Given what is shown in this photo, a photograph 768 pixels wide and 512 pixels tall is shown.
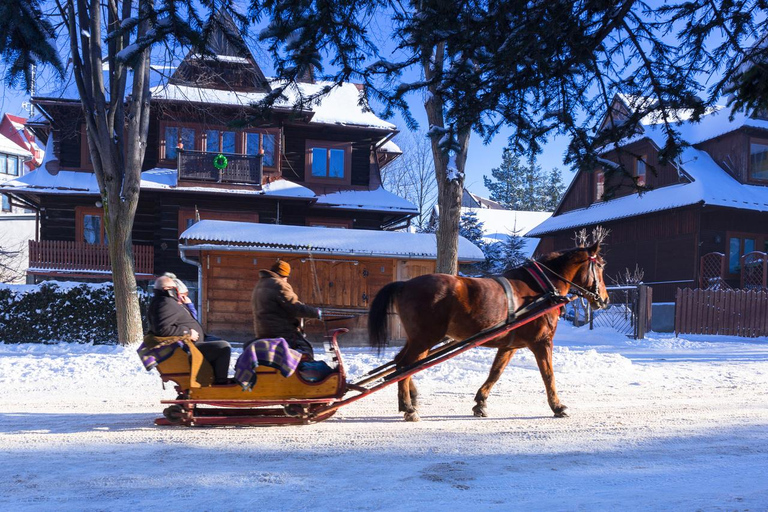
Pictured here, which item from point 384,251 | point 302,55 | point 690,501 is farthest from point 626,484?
point 384,251

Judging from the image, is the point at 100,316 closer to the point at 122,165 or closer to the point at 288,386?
the point at 122,165

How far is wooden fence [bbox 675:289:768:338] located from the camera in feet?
56.9

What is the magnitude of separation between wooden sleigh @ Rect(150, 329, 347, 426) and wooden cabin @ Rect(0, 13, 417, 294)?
1483 cm

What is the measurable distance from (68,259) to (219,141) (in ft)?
22.8

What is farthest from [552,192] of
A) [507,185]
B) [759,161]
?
[759,161]

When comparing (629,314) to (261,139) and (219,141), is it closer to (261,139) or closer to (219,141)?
(261,139)

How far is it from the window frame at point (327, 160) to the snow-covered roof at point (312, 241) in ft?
28.3

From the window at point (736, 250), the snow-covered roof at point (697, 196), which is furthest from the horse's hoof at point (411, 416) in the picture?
the window at point (736, 250)

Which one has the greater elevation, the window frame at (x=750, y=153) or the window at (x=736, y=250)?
the window frame at (x=750, y=153)

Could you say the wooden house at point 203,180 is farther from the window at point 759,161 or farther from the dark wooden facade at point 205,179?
the window at point 759,161

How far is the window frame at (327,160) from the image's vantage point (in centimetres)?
2278

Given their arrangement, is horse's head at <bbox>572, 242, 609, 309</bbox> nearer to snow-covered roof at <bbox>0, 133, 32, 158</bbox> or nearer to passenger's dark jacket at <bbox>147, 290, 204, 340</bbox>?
passenger's dark jacket at <bbox>147, 290, 204, 340</bbox>

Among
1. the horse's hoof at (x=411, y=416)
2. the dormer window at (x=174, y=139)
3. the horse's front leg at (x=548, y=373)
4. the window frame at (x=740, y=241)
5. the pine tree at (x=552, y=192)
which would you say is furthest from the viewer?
the pine tree at (x=552, y=192)

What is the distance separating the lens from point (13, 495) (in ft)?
12.1
